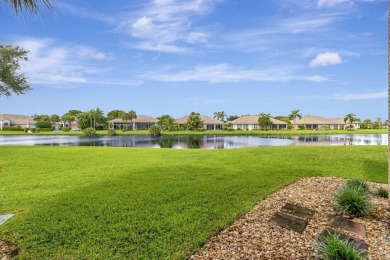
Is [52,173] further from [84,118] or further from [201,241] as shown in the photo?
[84,118]

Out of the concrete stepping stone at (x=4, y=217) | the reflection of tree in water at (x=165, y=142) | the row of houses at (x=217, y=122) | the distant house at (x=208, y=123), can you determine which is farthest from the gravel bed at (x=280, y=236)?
the row of houses at (x=217, y=122)

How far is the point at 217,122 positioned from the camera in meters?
79.5

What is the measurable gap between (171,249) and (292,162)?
863 cm

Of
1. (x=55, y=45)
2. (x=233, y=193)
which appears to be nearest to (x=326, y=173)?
(x=233, y=193)

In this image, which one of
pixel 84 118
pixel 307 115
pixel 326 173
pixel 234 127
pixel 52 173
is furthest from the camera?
pixel 307 115

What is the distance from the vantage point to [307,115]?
9206cm

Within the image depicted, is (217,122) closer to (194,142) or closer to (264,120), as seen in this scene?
(264,120)

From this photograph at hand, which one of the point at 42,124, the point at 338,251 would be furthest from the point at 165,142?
the point at 42,124

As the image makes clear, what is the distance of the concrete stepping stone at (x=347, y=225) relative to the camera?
430 cm

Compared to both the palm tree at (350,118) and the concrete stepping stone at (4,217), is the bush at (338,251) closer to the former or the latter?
the concrete stepping stone at (4,217)

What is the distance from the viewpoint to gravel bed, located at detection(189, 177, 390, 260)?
3699mm

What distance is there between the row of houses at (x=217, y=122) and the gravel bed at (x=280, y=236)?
69.8 m

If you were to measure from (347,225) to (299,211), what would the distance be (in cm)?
86

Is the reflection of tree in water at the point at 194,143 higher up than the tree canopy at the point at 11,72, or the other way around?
the tree canopy at the point at 11,72
